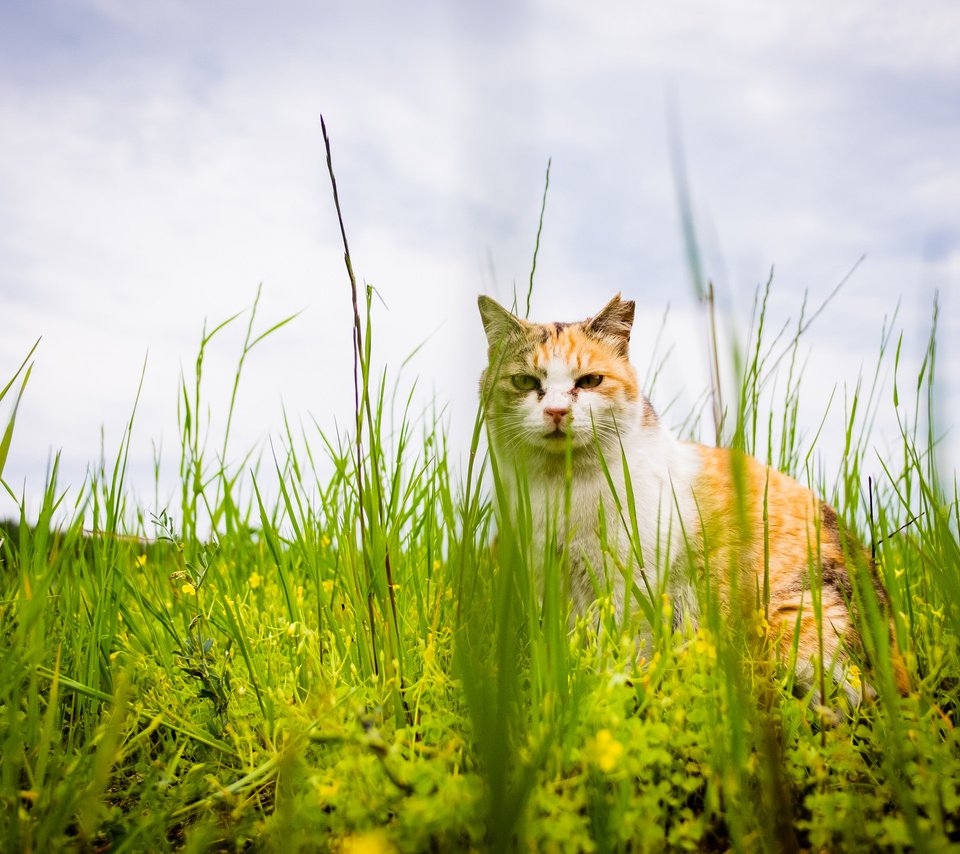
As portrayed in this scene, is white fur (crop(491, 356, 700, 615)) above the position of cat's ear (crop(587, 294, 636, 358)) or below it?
below

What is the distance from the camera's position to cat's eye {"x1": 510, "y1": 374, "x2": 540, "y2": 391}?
2822 millimetres

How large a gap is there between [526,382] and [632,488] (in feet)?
2.23

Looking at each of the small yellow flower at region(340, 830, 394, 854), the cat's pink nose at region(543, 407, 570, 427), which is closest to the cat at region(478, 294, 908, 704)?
the cat's pink nose at region(543, 407, 570, 427)

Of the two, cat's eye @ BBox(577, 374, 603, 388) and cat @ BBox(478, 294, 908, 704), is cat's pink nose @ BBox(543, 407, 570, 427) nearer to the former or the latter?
cat @ BBox(478, 294, 908, 704)

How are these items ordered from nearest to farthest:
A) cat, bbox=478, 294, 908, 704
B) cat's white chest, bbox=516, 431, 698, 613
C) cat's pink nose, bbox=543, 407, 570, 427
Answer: cat, bbox=478, 294, 908, 704 < cat's white chest, bbox=516, 431, 698, 613 < cat's pink nose, bbox=543, 407, 570, 427

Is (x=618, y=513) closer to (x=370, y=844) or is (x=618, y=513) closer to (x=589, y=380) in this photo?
(x=589, y=380)

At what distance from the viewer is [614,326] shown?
298 centimetres

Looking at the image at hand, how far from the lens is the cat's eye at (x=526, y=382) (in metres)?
2.82

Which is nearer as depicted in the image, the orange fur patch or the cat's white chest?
the orange fur patch

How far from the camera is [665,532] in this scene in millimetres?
2422

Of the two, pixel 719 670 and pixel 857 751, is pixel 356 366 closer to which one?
pixel 719 670

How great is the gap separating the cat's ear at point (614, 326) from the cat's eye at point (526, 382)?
327 millimetres

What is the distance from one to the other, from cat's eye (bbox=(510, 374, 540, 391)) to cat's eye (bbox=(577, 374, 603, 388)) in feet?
0.51

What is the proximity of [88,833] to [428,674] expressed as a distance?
0.71 metres
